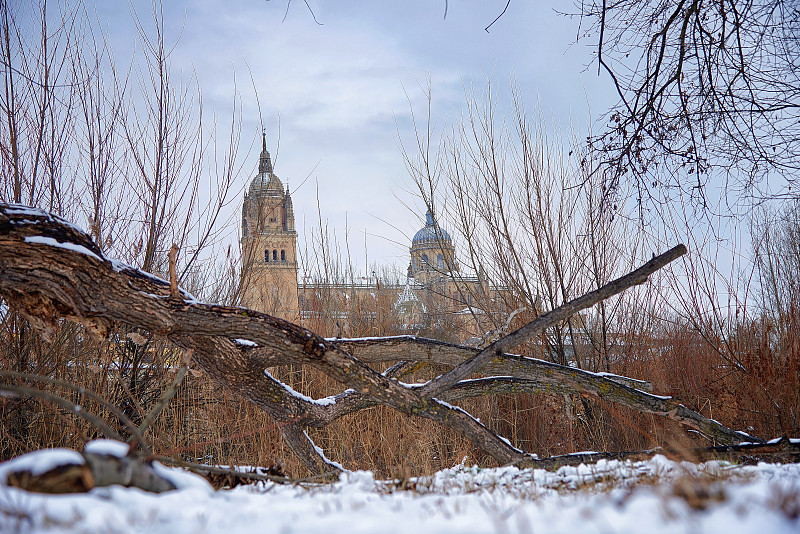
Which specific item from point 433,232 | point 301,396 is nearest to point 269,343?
point 301,396

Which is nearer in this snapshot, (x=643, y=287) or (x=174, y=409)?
(x=174, y=409)

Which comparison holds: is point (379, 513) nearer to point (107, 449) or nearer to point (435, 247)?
point (107, 449)

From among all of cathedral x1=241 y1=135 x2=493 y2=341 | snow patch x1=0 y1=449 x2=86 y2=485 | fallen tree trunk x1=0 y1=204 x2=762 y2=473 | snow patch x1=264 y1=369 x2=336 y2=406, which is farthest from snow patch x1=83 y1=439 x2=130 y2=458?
cathedral x1=241 y1=135 x2=493 y2=341

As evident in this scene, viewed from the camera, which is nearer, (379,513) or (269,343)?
(379,513)

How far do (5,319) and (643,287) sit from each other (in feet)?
18.8

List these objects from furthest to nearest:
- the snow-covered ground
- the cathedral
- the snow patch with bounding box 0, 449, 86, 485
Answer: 1. the cathedral
2. the snow patch with bounding box 0, 449, 86, 485
3. the snow-covered ground

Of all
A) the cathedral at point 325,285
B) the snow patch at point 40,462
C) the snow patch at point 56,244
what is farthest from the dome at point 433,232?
the snow patch at point 40,462

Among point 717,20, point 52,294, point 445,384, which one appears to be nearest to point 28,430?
point 52,294

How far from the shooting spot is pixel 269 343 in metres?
2.89

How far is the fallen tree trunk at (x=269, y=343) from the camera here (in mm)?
2611

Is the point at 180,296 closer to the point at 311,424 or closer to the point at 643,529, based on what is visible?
the point at 311,424

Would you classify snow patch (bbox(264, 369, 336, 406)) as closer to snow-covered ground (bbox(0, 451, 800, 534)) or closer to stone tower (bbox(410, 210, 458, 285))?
snow-covered ground (bbox(0, 451, 800, 534))

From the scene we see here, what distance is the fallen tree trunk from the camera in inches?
103

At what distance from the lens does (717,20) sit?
345cm
